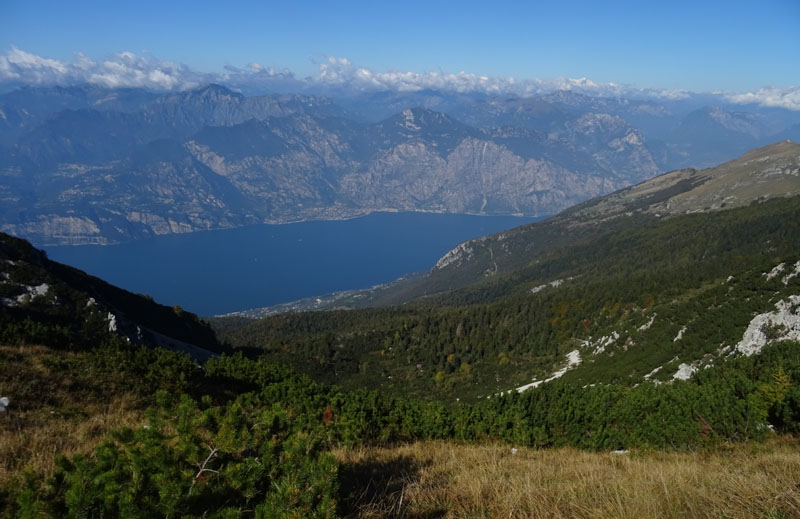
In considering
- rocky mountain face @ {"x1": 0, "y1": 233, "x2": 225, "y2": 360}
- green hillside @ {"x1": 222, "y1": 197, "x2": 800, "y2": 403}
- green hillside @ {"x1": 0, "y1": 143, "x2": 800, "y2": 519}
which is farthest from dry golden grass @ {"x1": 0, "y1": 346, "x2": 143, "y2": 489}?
green hillside @ {"x1": 222, "y1": 197, "x2": 800, "y2": 403}

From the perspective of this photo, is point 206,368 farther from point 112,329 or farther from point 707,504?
point 112,329

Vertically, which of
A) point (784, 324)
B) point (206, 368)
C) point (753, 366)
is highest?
point (206, 368)

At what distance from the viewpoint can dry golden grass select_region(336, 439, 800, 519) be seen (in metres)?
6.22

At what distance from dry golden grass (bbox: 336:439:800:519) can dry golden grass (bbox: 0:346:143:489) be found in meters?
5.24

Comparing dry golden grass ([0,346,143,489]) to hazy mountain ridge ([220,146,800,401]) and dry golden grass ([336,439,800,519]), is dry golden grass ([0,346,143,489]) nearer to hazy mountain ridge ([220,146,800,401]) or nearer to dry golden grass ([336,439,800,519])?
dry golden grass ([336,439,800,519])

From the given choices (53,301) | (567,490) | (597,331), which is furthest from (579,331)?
(53,301)

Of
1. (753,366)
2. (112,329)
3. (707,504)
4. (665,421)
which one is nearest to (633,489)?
(707,504)

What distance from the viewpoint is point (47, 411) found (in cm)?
1136

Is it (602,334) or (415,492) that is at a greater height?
(415,492)

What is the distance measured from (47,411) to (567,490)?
12519 millimetres

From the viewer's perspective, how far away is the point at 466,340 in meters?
109

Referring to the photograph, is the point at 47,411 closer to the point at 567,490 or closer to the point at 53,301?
the point at 567,490

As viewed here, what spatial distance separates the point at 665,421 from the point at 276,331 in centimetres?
15590

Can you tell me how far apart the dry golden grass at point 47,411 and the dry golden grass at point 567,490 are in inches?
206
